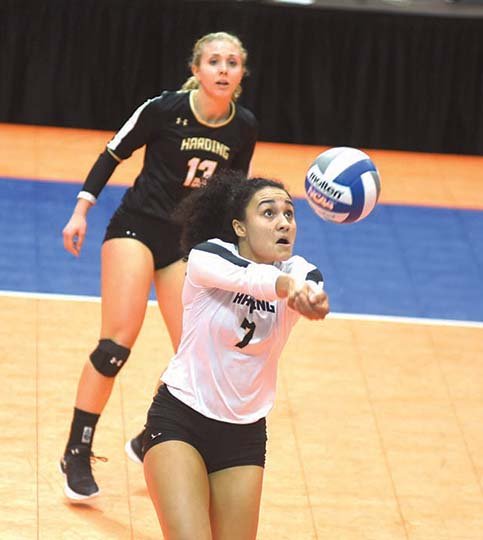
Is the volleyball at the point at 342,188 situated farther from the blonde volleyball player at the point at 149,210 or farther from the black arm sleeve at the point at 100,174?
the black arm sleeve at the point at 100,174

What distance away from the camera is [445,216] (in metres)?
10.1

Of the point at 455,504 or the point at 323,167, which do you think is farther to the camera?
the point at 455,504

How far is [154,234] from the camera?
569 cm

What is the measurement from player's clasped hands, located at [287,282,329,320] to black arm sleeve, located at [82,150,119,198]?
2.27 meters

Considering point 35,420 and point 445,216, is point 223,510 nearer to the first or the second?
point 35,420

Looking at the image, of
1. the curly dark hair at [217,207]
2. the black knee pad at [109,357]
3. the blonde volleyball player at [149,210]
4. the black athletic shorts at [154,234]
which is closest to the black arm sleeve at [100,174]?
the blonde volleyball player at [149,210]

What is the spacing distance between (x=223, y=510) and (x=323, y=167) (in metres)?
1.41

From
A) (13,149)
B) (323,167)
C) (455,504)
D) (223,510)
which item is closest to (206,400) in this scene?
(223,510)

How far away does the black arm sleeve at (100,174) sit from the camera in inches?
227

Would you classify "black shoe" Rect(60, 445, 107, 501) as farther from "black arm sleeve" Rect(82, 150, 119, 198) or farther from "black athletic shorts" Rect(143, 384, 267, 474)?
"black athletic shorts" Rect(143, 384, 267, 474)

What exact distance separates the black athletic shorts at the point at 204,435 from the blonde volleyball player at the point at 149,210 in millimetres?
1294

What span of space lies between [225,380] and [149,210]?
1623 mm

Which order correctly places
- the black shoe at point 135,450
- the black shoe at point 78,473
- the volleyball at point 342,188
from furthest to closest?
the black shoe at point 135,450, the black shoe at point 78,473, the volleyball at point 342,188

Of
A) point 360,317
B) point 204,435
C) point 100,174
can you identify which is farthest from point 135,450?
point 360,317
